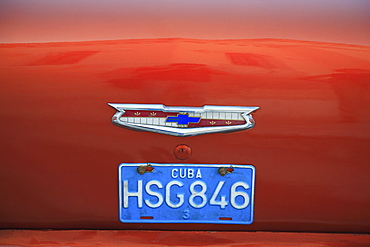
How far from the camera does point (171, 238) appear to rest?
4.98 feet

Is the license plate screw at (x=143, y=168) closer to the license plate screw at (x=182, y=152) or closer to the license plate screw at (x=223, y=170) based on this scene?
the license plate screw at (x=182, y=152)

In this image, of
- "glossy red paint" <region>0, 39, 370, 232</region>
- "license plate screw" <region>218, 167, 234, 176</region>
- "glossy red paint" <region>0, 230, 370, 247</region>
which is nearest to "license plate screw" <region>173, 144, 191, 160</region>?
"glossy red paint" <region>0, 39, 370, 232</region>

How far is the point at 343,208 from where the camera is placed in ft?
5.00

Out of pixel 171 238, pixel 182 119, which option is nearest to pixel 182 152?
pixel 182 119

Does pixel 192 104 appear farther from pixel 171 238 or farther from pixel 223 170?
pixel 171 238

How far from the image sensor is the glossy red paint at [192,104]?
1439 mm

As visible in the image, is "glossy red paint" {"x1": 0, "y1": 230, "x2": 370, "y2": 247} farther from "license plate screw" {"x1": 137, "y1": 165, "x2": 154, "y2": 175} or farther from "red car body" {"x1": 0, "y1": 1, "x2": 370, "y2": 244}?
"license plate screw" {"x1": 137, "y1": 165, "x2": 154, "y2": 175}

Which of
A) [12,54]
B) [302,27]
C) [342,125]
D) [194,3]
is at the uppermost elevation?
[194,3]

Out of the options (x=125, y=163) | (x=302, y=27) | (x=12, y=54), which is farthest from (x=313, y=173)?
(x=12, y=54)

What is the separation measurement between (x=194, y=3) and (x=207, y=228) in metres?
0.92

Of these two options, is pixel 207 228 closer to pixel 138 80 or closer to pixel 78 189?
pixel 78 189

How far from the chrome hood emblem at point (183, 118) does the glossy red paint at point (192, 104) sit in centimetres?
3

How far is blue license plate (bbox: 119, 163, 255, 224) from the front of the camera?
150 cm

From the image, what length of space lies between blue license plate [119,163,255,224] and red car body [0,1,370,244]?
0.03 meters
